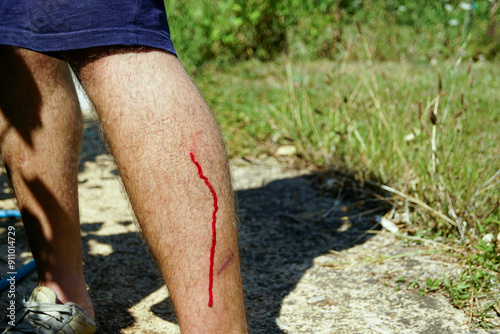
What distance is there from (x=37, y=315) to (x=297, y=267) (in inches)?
35.8

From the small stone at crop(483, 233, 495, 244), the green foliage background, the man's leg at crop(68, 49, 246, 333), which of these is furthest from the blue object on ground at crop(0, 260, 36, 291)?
the green foliage background

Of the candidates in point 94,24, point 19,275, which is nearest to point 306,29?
point 19,275

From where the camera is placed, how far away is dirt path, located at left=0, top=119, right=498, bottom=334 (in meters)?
1.49

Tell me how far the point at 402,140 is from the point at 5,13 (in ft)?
5.94

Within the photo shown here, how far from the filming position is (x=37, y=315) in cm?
128

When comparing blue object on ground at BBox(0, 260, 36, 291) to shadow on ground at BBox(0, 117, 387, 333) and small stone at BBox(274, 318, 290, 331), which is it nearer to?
shadow on ground at BBox(0, 117, 387, 333)

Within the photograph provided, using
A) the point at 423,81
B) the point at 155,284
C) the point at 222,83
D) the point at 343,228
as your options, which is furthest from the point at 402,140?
the point at 222,83

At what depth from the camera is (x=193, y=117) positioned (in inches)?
39.9

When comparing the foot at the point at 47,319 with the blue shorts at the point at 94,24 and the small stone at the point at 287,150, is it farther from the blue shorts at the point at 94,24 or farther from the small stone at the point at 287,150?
the small stone at the point at 287,150

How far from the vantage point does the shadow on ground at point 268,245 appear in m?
1.60

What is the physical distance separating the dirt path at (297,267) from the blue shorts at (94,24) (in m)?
0.38

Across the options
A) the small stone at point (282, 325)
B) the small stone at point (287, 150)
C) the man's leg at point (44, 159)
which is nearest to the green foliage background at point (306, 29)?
the small stone at point (287, 150)

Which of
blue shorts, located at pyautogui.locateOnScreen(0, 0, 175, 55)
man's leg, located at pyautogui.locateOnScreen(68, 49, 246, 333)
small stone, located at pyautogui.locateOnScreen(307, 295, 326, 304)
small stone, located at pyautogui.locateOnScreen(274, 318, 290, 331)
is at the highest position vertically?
blue shorts, located at pyautogui.locateOnScreen(0, 0, 175, 55)

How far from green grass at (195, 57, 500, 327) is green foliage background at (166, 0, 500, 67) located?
2.38 feet
